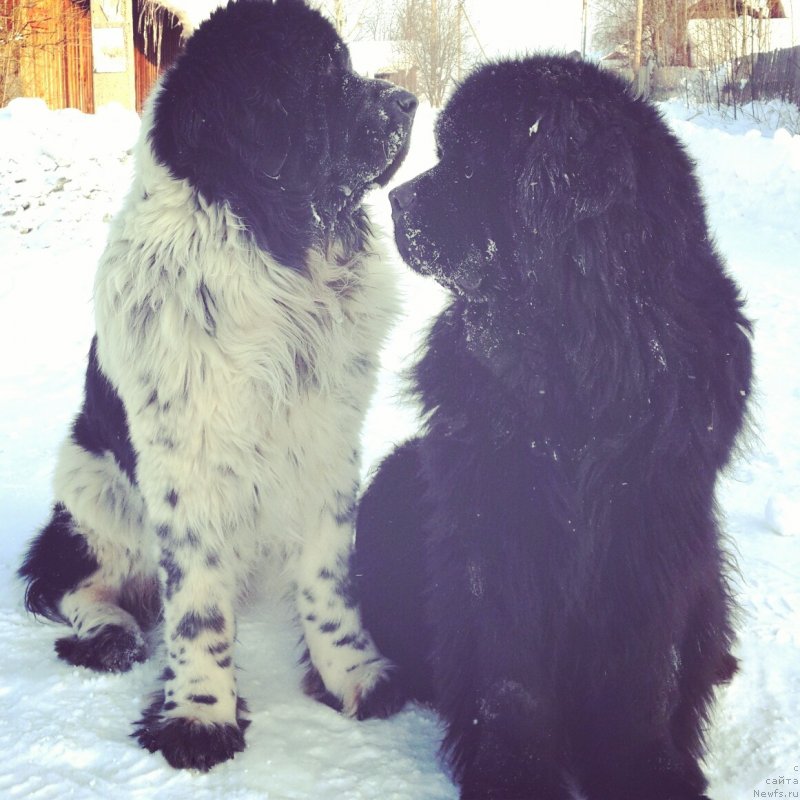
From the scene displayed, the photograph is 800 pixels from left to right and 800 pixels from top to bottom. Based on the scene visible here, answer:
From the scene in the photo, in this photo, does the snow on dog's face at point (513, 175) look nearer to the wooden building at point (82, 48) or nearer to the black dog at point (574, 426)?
the black dog at point (574, 426)

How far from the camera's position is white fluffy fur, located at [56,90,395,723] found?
2262mm

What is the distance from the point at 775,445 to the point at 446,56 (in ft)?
63.3

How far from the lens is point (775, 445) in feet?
13.7

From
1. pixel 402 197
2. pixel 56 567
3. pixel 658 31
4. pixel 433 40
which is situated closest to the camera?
pixel 402 197

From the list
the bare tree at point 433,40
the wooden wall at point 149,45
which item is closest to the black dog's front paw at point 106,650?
the wooden wall at point 149,45

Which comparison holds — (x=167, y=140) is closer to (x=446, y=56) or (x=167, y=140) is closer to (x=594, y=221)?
(x=594, y=221)

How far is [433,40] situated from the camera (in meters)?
21.3

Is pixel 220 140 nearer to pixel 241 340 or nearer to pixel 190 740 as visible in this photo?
pixel 241 340

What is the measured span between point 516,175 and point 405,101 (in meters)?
0.68

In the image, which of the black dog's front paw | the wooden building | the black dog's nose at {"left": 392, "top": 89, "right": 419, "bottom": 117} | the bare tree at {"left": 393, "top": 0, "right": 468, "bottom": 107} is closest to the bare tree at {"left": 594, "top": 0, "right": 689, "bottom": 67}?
the bare tree at {"left": 393, "top": 0, "right": 468, "bottom": 107}

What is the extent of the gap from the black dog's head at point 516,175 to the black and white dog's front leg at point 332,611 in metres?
0.85

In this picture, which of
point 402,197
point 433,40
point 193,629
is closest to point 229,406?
point 193,629

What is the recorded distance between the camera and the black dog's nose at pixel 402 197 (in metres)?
2.12

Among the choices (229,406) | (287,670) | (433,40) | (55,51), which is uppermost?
(433,40)
